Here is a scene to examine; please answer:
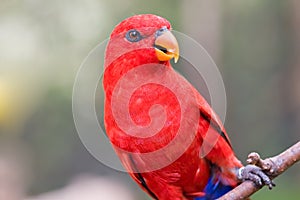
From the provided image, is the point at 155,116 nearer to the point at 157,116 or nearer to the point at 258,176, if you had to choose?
the point at 157,116

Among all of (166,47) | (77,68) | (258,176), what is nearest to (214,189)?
(258,176)

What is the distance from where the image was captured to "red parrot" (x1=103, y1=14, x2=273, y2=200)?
2646 mm

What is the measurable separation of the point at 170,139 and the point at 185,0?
6816 millimetres

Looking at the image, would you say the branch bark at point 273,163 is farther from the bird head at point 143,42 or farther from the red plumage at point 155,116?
the bird head at point 143,42

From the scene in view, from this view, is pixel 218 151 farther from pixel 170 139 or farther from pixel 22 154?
pixel 22 154

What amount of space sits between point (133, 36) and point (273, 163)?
2.88 feet

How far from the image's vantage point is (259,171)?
2.46m

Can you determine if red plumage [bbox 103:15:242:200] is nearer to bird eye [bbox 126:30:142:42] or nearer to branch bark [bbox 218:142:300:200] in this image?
bird eye [bbox 126:30:142:42]

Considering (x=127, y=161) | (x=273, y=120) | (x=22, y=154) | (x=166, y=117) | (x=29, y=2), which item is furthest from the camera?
(x=273, y=120)

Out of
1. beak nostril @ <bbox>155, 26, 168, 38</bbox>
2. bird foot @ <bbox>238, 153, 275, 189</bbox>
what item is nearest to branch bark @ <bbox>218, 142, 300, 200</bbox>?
bird foot @ <bbox>238, 153, 275, 189</bbox>

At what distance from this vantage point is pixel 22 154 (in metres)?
10.3

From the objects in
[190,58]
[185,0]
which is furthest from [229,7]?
[190,58]

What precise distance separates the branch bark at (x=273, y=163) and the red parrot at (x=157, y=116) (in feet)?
0.28

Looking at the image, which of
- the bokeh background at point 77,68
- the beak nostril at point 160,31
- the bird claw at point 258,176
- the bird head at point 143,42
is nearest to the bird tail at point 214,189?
the bird claw at point 258,176
